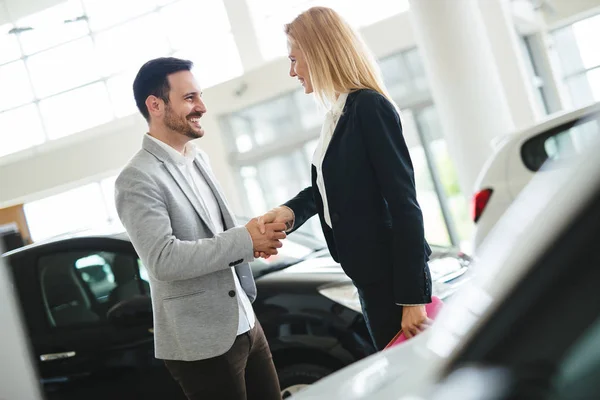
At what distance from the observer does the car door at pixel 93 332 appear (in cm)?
317

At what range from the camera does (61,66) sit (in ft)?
42.7

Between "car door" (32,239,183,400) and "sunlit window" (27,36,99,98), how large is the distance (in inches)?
392

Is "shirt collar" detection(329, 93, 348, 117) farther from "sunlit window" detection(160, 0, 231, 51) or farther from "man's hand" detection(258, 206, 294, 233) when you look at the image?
"sunlit window" detection(160, 0, 231, 51)

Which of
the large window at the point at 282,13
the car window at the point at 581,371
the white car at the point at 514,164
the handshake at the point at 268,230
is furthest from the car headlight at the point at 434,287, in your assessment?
the large window at the point at 282,13

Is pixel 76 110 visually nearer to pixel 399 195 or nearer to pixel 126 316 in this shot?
pixel 126 316

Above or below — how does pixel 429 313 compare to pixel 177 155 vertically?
below

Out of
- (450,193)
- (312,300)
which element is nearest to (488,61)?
A: (450,193)

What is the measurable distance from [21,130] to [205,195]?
11263 mm

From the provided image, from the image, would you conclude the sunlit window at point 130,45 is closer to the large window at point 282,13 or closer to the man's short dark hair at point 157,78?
the large window at point 282,13

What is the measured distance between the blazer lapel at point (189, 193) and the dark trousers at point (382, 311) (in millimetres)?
502

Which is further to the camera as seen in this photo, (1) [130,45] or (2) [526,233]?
Result: (1) [130,45]

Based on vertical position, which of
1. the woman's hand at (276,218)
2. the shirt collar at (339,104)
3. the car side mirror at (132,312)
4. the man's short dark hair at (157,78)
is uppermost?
the man's short dark hair at (157,78)

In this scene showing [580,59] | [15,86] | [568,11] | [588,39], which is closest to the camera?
[568,11]

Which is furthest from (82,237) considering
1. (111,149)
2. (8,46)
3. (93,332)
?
(8,46)
